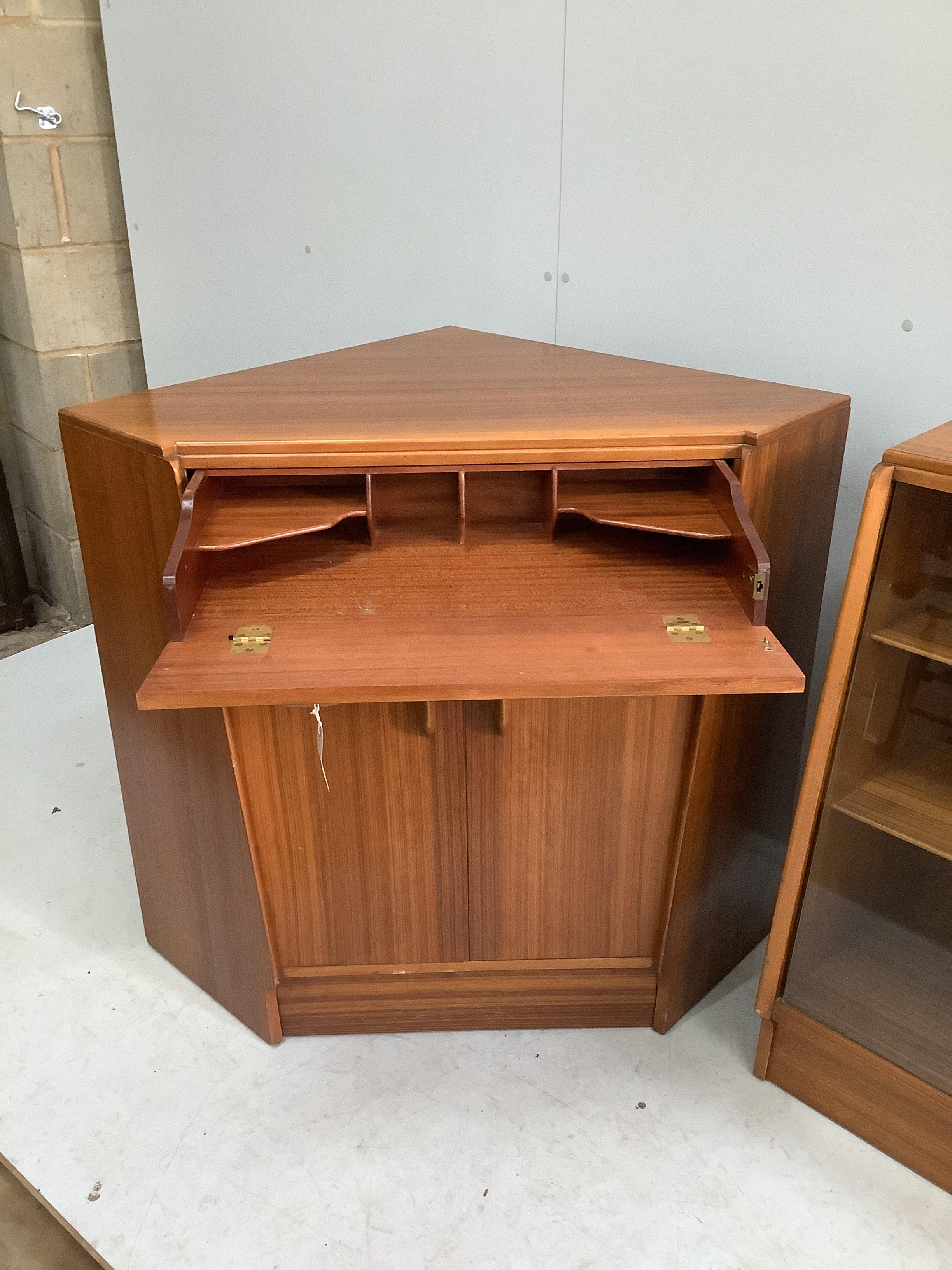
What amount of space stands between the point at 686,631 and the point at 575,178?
1.30m

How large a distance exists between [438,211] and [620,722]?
1454 millimetres

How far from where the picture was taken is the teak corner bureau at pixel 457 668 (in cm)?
132

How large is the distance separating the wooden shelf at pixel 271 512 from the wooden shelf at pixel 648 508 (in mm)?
335

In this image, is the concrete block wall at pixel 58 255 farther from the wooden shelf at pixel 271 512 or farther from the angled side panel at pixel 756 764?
the angled side panel at pixel 756 764

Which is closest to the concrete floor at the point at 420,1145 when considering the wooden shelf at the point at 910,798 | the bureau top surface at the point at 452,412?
the wooden shelf at the point at 910,798

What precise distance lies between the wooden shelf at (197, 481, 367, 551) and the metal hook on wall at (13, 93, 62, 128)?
2155mm

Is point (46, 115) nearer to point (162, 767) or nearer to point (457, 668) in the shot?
point (162, 767)

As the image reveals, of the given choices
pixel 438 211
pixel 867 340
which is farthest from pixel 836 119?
pixel 438 211

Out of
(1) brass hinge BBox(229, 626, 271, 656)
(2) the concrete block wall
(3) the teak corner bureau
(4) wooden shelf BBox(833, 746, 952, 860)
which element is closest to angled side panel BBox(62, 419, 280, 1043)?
(3) the teak corner bureau

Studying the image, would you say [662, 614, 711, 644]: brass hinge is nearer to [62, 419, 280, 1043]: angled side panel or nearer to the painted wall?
[62, 419, 280, 1043]: angled side panel

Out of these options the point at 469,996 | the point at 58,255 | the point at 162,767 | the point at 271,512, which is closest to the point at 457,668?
the point at 271,512

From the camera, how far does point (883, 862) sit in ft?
5.28

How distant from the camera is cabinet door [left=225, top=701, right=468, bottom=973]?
161 centimetres

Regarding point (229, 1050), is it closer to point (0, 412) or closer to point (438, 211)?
point (438, 211)
